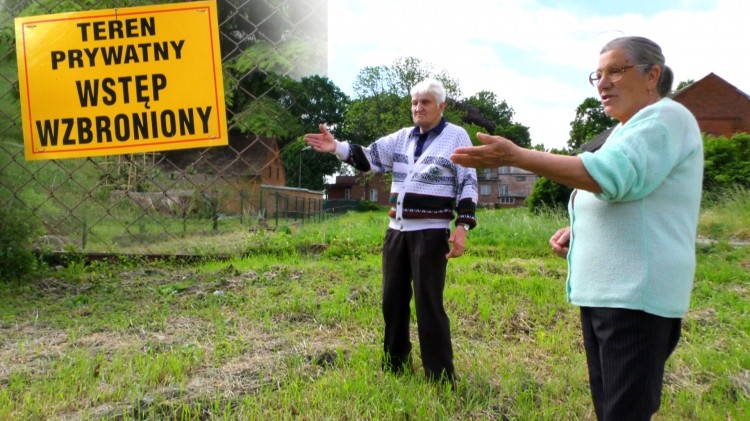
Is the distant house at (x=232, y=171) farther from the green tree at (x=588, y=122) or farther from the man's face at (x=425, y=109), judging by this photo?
the green tree at (x=588, y=122)

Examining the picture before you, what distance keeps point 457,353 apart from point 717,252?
20.3 ft

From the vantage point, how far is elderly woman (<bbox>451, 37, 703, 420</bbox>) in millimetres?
1495

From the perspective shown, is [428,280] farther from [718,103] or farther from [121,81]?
[718,103]

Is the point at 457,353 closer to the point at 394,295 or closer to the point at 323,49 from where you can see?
the point at 394,295

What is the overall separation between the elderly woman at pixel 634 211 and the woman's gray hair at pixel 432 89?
44.8 inches

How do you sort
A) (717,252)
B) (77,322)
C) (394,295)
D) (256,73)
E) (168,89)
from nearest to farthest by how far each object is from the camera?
(394,295), (77,322), (168,89), (256,73), (717,252)

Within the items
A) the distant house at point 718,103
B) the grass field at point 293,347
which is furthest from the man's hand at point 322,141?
the distant house at point 718,103

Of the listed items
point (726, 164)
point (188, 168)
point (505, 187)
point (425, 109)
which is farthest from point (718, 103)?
point (425, 109)

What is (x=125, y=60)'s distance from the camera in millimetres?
4152

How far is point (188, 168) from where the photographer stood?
15.1ft

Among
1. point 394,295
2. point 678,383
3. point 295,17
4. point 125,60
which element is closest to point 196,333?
point 394,295

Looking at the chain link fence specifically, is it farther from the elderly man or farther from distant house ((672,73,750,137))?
distant house ((672,73,750,137))

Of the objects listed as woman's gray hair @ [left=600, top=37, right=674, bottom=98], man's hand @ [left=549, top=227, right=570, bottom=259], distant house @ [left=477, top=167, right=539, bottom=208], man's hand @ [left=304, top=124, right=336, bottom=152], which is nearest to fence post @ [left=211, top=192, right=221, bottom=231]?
man's hand @ [left=304, top=124, right=336, bottom=152]

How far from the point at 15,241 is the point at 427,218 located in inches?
152
